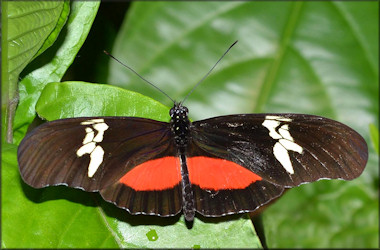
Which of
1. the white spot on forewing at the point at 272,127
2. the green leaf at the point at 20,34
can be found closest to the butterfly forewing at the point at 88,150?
the green leaf at the point at 20,34

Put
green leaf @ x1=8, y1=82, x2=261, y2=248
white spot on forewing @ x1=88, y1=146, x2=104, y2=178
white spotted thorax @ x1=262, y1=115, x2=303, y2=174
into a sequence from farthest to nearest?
white spotted thorax @ x1=262, y1=115, x2=303, y2=174, white spot on forewing @ x1=88, y1=146, x2=104, y2=178, green leaf @ x1=8, y1=82, x2=261, y2=248

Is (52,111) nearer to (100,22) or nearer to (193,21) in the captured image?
(100,22)

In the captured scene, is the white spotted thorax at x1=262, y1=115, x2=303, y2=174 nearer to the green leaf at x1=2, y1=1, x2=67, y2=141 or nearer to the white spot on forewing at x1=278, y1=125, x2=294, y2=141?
the white spot on forewing at x1=278, y1=125, x2=294, y2=141

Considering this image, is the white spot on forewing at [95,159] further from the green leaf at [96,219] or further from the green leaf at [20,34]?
the green leaf at [20,34]

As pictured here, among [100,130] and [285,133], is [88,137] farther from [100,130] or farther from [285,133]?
[285,133]

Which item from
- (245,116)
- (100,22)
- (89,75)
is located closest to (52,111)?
(245,116)

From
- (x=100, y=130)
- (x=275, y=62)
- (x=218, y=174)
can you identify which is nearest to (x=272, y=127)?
(x=218, y=174)

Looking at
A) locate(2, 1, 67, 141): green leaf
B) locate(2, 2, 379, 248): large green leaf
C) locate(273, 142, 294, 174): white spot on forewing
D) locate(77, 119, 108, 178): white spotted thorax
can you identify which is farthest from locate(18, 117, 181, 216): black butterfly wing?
locate(2, 2, 379, 248): large green leaf
